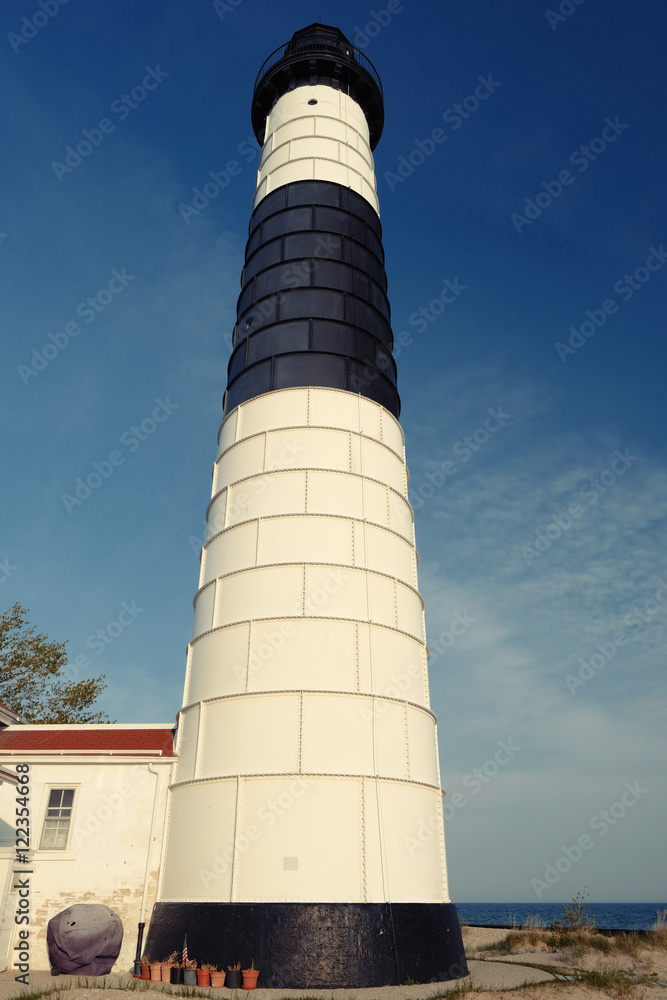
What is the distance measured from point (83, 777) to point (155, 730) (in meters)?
2.57

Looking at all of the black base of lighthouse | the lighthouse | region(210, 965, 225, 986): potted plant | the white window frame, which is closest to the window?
the white window frame

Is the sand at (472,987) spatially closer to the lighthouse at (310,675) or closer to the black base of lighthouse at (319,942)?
the black base of lighthouse at (319,942)

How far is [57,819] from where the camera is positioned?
52.4 feet

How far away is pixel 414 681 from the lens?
16906mm

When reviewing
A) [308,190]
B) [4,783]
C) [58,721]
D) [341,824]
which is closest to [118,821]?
[4,783]

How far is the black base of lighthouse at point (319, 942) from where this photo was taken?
1245 cm

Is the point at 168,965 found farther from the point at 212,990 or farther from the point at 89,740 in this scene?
the point at 89,740

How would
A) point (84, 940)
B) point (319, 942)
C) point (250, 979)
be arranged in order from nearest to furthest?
point (250, 979) → point (319, 942) → point (84, 940)

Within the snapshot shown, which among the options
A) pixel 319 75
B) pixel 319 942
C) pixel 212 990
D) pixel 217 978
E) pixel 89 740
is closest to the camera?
pixel 212 990

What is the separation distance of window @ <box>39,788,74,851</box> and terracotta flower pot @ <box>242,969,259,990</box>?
566 centimetres

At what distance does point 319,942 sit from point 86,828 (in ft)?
20.8

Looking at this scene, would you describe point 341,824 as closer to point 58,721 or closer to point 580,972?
point 580,972

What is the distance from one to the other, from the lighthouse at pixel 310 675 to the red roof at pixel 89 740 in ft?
3.35

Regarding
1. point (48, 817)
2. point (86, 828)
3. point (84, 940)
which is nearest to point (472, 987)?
point (84, 940)
